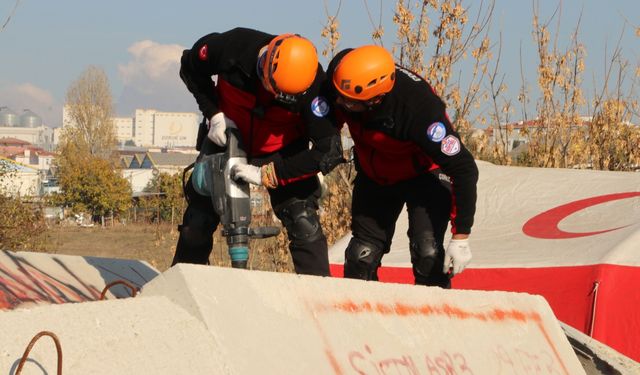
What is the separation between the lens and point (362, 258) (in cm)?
550

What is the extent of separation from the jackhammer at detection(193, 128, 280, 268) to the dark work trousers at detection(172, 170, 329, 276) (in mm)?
175

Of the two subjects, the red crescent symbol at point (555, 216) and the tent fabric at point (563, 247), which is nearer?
the tent fabric at point (563, 247)

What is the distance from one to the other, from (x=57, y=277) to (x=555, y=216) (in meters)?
4.46

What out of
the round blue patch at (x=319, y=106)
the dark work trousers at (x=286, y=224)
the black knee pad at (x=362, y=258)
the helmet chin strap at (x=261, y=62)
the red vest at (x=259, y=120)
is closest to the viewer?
the helmet chin strap at (x=261, y=62)

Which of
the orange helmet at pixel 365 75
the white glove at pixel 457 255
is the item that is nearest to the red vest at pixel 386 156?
the orange helmet at pixel 365 75

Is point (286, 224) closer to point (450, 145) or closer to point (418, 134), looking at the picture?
point (418, 134)

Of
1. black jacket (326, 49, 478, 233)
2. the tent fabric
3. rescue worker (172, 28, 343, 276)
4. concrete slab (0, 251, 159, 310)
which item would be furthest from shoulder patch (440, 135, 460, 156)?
the tent fabric

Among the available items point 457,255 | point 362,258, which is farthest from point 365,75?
point 362,258

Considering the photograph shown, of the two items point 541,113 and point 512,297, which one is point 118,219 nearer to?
point 541,113

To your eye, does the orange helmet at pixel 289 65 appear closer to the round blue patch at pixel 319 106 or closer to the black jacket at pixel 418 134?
the round blue patch at pixel 319 106

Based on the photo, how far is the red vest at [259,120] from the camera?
4.81 m

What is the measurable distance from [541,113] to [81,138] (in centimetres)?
7154

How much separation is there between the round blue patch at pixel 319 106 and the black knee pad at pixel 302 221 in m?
0.57

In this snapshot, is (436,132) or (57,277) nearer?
(436,132)
